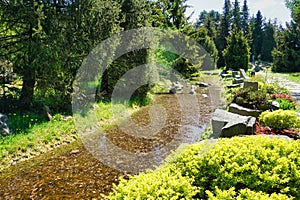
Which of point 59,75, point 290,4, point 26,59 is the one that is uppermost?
point 290,4

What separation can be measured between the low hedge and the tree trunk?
6556mm

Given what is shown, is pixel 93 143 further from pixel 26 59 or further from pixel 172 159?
pixel 172 159

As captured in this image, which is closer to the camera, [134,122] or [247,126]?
[247,126]

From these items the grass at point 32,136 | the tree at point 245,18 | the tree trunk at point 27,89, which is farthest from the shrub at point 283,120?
the tree at point 245,18

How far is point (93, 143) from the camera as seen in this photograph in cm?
749

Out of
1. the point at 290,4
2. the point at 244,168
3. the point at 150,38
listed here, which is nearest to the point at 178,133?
the point at 244,168

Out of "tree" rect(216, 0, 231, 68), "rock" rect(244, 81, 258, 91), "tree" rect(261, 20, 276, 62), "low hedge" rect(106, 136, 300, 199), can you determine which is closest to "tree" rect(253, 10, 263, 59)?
"tree" rect(261, 20, 276, 62)

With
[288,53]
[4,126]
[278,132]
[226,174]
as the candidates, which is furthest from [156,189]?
[288,53]

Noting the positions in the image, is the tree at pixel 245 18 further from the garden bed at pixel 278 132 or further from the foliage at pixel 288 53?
the garden bed at pixel 278 132

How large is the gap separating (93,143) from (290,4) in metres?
17.2

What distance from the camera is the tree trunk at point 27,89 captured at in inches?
339

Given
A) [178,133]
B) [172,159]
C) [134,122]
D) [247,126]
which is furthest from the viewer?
[134,122]

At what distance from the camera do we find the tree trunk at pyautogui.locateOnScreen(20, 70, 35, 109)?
8614mm

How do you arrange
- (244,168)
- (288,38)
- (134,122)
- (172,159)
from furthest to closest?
(288,38) → (134,122) → (172,159) → (244,168)
